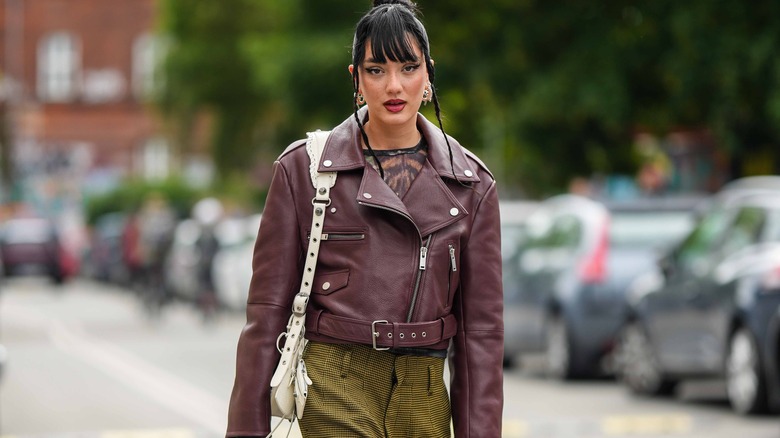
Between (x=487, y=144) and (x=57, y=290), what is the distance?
13169mm

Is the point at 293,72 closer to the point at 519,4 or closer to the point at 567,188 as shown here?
the point at 567,188

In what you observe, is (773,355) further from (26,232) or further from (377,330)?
(26,232)

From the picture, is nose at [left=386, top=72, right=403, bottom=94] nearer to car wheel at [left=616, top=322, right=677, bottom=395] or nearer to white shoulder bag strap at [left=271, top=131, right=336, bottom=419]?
white shoulder bag strap at [left=271, top=131, right=336, bottom=419]

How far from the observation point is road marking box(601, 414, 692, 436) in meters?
12.7

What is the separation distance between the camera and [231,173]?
214ft

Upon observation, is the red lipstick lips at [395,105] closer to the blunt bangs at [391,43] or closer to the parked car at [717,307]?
the blunt bangs at [391,43]

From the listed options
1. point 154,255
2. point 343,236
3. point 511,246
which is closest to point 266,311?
point 343,236

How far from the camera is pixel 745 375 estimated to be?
1318 cm

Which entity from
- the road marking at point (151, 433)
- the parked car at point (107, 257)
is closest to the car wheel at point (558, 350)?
the road marking at point (151, 433)

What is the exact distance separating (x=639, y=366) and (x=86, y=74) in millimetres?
79399

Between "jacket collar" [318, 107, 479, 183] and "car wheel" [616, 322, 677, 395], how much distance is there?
10.5m

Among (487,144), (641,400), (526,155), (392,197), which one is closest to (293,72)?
(487,144)

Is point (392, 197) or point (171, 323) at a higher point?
point (392, 197)

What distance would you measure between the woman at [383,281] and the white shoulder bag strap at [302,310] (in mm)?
28
